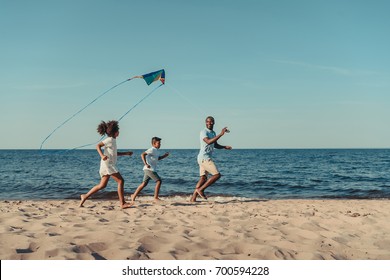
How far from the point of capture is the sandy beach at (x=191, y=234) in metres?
4.09

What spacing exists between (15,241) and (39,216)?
2.11 metres

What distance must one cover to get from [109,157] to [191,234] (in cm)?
302

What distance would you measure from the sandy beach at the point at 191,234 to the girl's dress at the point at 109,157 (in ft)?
2.82

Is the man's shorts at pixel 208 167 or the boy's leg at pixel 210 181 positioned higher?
the man's shorts at pixel 208 167

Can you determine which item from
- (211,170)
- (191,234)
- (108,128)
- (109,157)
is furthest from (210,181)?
(191,234)

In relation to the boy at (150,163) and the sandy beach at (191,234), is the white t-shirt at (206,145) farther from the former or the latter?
the sandy beach at (191,234)

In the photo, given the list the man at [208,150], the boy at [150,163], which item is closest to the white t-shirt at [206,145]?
the man at [208,150]

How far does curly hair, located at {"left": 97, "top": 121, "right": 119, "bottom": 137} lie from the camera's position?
7199mm

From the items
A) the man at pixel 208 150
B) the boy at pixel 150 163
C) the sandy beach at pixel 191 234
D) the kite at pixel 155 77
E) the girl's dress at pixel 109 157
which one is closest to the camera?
the sandy beach at pixel 191 234

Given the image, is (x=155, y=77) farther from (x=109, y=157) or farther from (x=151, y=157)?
(x=109, y=157)

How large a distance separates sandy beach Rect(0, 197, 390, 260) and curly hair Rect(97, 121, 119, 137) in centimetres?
169

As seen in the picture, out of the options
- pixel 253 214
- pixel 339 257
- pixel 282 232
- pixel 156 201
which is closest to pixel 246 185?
pixel 156 201

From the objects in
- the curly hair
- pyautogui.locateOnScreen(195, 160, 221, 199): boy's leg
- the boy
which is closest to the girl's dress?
the curly hair

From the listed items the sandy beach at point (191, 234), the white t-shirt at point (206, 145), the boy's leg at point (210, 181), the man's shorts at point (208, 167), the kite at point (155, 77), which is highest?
the kite at point (155, 77)
